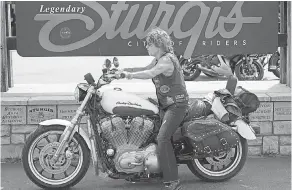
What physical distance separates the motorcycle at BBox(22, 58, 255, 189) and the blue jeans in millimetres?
113

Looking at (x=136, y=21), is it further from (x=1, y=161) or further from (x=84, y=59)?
(x=84, y=59)

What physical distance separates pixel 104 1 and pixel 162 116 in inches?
86.1

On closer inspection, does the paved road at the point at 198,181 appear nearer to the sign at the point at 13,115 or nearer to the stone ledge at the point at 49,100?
the sign at the point at 13,115

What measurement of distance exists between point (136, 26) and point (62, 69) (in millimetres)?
8443

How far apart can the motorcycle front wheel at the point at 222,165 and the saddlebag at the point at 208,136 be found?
0.21m

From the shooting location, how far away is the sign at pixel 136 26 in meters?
7.71

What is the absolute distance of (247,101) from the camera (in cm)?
646

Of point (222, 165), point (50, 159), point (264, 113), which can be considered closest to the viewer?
point (50, 159)

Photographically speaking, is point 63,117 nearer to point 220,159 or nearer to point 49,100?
point 49,100

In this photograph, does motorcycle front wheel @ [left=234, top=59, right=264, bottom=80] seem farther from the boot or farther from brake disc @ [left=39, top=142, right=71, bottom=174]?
brake disc @ [left=39, top=142, right=71, bottom=174]

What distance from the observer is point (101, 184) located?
6.43m

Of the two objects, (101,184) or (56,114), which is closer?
(101,184)

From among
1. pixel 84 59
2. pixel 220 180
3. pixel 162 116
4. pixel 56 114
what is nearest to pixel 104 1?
pixel 56 114

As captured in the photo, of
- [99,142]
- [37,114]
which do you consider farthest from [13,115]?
[99,142]
